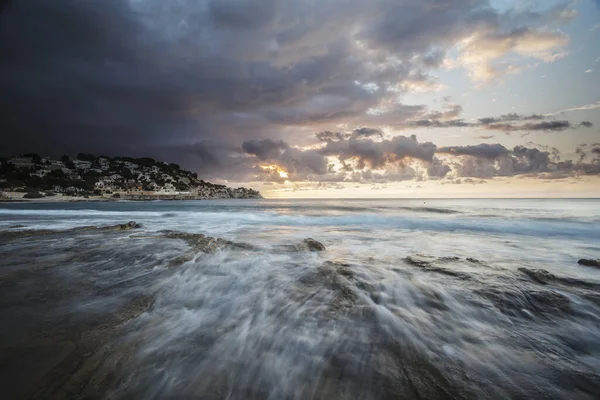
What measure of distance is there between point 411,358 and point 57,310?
459 centimetres

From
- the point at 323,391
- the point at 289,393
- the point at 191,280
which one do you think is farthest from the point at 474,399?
the point at 191,280

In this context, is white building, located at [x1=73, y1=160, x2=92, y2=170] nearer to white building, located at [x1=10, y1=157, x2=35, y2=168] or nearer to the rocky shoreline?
white building, located at [x1=10, y1=157, x2=35, y2=168]

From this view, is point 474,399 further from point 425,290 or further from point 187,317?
point 187,317

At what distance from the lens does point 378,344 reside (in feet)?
9.97

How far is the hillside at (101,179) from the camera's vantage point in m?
104

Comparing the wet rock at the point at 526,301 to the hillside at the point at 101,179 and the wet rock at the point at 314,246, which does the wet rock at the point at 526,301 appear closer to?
the wet rock at the point at 314,246

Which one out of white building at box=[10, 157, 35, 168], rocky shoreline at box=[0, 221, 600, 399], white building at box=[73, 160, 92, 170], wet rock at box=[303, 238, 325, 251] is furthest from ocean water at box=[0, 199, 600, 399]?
white building at box=[73, 160, 92, 170]

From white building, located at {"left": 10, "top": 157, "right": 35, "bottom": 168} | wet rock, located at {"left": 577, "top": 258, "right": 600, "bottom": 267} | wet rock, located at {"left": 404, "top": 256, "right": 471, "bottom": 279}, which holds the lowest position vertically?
wet rock, located at {"left": 577, "top": 258, "right": 600, "bottom": 267}

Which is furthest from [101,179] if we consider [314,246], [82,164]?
[314,246]

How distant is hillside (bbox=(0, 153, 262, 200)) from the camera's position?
104 meters

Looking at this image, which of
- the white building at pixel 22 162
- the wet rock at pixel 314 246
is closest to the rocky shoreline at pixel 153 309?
the wet rock at pixel 314 246

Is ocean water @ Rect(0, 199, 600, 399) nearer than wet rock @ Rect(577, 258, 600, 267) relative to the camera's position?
Yes

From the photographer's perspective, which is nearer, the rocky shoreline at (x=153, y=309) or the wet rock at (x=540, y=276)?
the rocky shoreline at (x=153, y=309)

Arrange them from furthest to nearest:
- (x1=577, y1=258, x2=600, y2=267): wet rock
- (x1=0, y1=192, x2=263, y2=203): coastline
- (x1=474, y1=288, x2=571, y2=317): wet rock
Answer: (x1=0, y1=192, x2=263, y2=203): coastline → (x1=577, y1=258, x2=600, y2=267): wet rock → (x1=474, y1=288, x2=571, y2=317): wet rock
